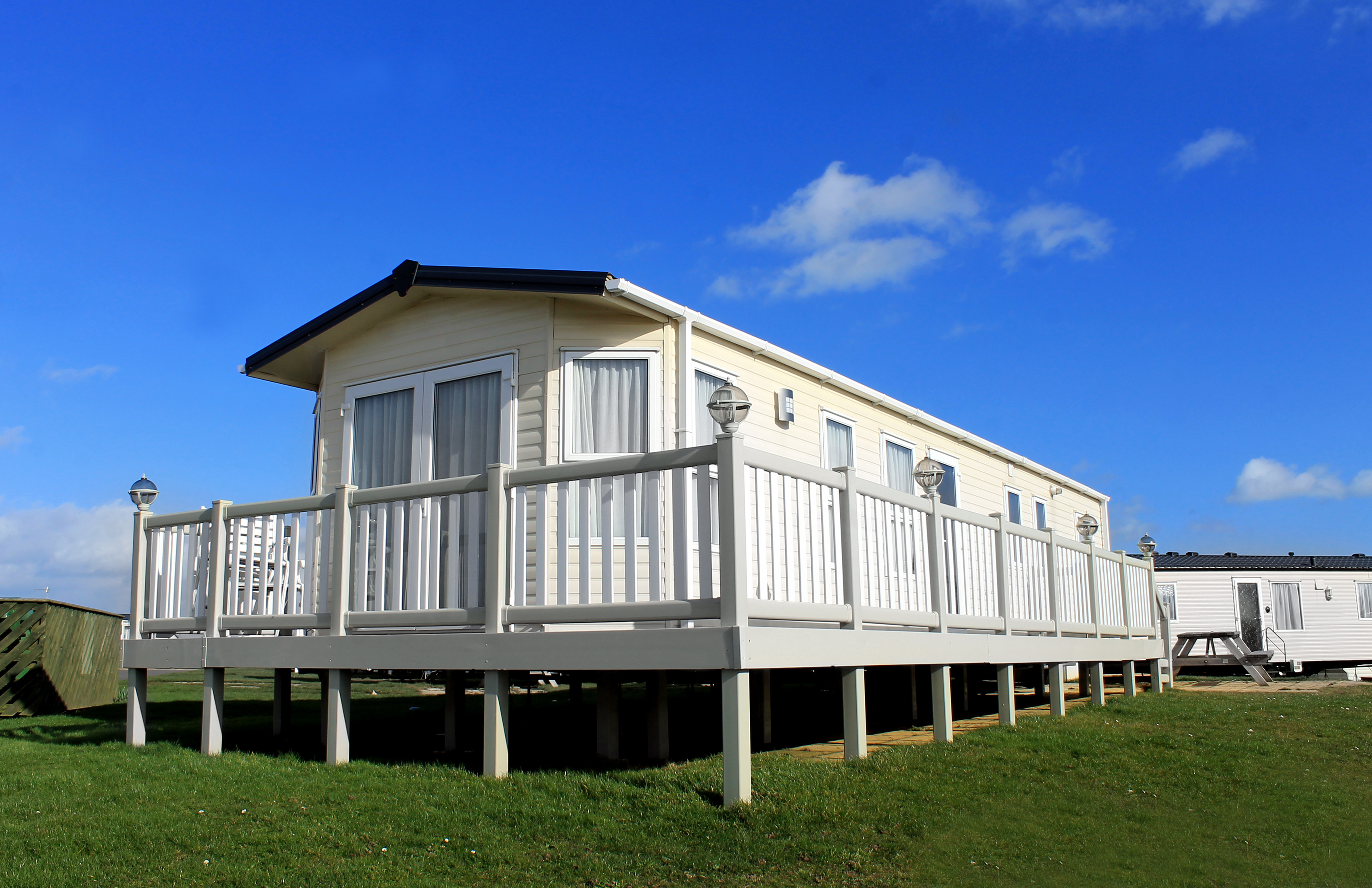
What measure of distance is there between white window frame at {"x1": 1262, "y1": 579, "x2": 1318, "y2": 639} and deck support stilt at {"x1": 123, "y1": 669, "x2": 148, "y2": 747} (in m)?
31.2

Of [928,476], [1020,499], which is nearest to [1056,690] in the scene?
[928,476]

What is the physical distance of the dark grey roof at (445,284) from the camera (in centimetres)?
824

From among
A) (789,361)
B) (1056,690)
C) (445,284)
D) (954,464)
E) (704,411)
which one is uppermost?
(445,284)

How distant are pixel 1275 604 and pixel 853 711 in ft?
99.8

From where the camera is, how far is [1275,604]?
3136 centimetres

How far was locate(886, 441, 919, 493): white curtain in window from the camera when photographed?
12.4 m

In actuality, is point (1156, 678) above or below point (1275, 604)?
below

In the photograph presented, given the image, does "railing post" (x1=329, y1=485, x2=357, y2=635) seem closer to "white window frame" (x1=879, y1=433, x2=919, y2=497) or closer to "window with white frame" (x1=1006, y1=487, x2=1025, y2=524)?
"white window frame" (x1=879, y1=433, x2=919, y2=497)

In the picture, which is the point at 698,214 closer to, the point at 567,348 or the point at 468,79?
the point at 468,79

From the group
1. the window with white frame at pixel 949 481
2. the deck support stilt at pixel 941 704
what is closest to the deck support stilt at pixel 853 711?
the deck support stilt at pixel 941 704

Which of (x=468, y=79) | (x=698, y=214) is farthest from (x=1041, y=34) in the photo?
(x=468, y=79)

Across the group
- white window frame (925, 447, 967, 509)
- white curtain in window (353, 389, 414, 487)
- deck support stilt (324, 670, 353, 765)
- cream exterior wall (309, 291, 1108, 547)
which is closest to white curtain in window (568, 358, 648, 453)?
cream exterior wall (309, 291, 1108, 547)

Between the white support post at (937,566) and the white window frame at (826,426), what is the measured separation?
10.6ft

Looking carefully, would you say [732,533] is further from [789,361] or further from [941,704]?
[789,361]
